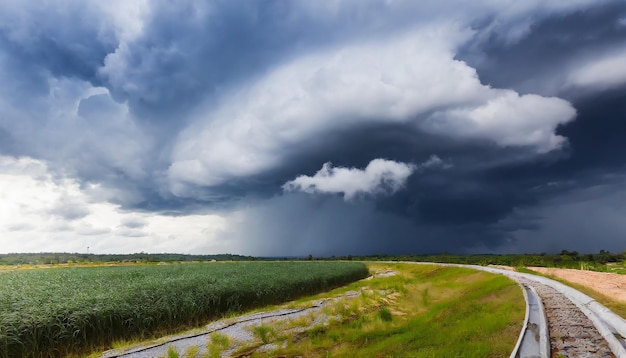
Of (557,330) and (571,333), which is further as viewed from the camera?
(557,330)

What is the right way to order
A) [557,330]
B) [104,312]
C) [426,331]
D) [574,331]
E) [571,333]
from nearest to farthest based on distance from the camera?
1. [571,333]
2. [574,331]
3. [557,330]
4. [426,331]
5. [104,312]

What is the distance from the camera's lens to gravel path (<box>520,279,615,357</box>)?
11.5m

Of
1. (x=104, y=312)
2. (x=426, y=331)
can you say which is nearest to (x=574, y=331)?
(x=426, y=331)

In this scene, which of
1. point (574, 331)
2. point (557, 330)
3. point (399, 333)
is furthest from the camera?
point (399, 333)

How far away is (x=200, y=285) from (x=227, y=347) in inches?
427

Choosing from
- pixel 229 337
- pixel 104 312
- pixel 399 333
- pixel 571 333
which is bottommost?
pixel 229 337

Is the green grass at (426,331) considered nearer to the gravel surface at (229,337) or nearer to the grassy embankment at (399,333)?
the grassy embankment at (399,333)

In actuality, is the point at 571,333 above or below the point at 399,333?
above

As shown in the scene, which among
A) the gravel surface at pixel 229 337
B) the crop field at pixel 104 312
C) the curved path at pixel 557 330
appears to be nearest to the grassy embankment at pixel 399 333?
the gravel surface at pixel 229 337

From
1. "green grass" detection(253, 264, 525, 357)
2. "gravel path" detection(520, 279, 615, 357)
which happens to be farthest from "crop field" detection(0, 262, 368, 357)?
"gravel path" detection(520, 279, 615, 357)

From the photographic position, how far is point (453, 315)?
18.8m

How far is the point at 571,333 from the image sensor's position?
13359 millimetres

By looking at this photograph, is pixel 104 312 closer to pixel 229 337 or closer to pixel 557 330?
pixel 229 337

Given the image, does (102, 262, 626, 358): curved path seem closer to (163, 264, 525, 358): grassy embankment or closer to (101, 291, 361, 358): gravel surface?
(101, 291, 361, 358): gravel surface
